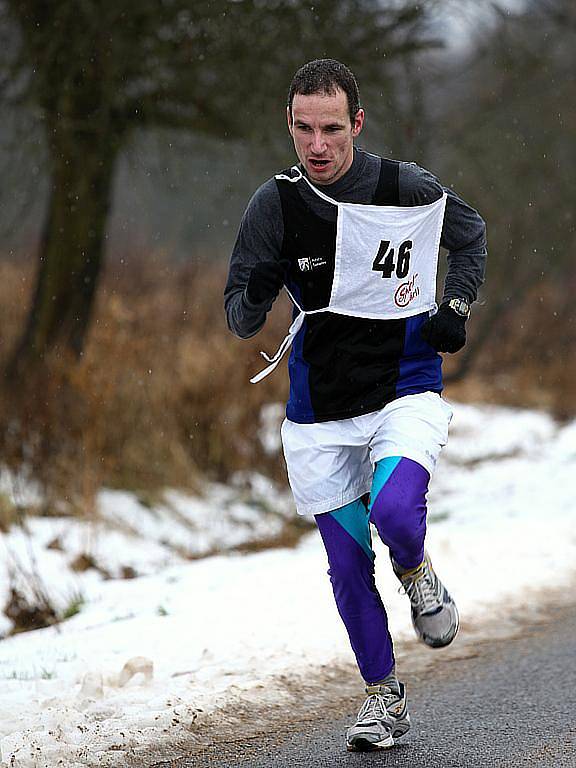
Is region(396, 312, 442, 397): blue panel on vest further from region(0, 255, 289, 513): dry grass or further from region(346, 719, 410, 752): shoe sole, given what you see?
region(0, 255, 289, 513): dry grass

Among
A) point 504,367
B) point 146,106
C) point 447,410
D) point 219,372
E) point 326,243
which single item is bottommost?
point 504,367

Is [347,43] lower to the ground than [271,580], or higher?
higher

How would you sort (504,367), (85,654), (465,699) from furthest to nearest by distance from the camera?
(504,367)
(85,654)
(465,699)

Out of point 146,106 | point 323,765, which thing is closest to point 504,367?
point 146,106

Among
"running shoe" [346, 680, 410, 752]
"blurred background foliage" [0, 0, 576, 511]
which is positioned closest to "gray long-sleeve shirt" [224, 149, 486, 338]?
"running shoe" [346, 680, 410, 752]

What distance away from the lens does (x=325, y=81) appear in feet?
11.7

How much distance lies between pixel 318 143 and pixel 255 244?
15.3 inches

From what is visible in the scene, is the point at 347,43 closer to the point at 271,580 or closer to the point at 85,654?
the point at 271,580

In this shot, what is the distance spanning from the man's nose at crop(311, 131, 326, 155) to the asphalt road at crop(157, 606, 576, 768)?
198 cm

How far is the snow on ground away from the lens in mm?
4180

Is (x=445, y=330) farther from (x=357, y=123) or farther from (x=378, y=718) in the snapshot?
(x=378, y=718)

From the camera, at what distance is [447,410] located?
3896 mm

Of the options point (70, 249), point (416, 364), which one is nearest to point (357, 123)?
point (416, 364)

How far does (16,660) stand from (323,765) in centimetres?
194
